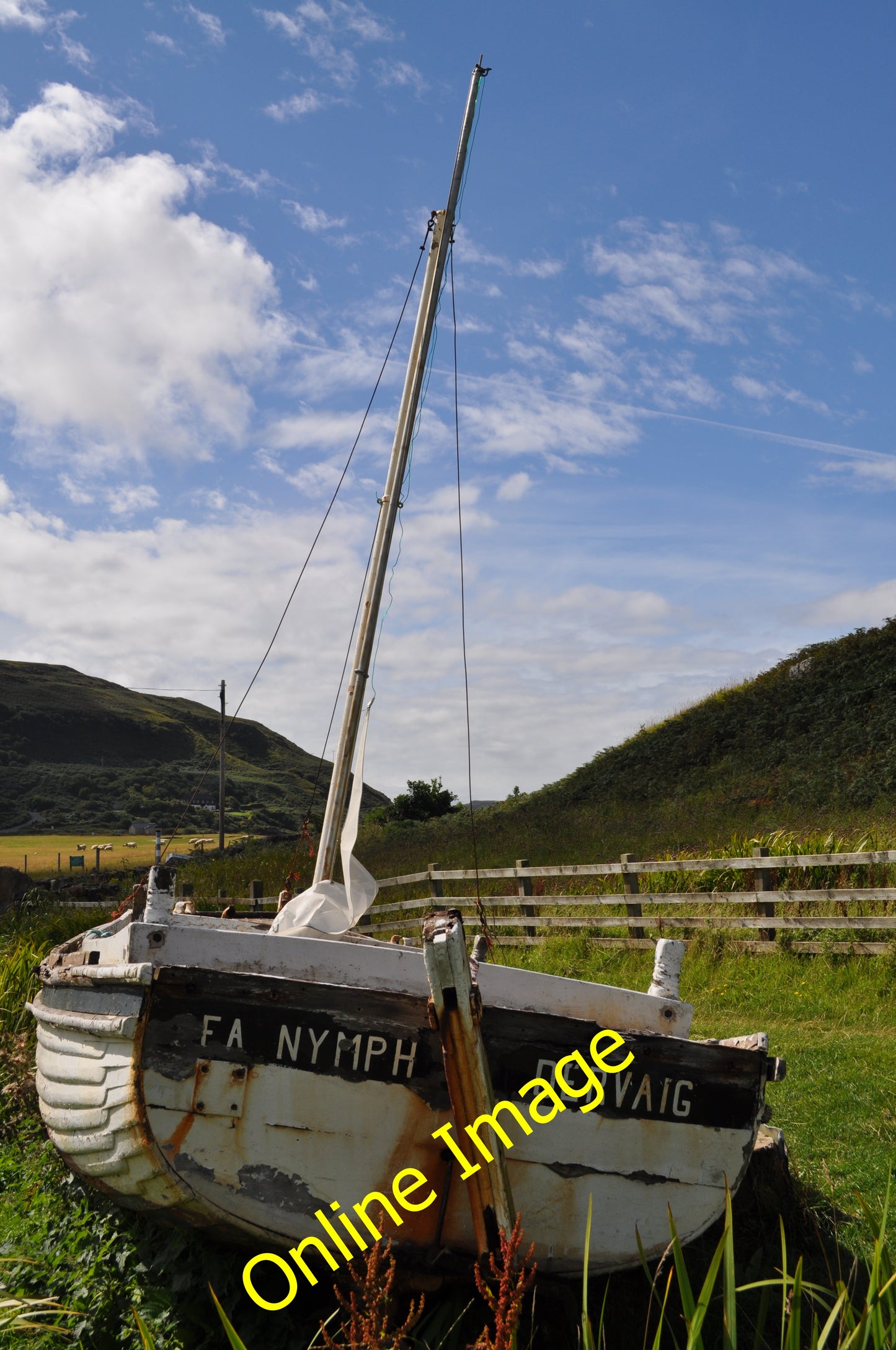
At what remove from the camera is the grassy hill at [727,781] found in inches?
909

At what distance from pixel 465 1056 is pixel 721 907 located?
8.82m

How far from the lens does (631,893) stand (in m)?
12.6

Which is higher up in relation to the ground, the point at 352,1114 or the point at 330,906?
the point at 330,906

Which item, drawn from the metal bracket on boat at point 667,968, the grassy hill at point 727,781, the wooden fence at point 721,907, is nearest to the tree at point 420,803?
the grassy hill at point 727,781

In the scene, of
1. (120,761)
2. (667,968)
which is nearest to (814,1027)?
(667,968)

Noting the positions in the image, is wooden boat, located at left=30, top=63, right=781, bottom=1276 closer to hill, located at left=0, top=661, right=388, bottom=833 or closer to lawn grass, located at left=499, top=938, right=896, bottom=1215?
lawn grass, located at left=499, top=938, right=896, bottom=1215

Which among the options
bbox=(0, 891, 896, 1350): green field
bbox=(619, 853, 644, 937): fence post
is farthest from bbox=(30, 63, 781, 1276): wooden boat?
bbox=(619, 853, 644, 937): fence post

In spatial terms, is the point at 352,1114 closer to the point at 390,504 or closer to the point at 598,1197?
the point at 598,1197

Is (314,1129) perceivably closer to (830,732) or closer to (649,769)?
(830,732)

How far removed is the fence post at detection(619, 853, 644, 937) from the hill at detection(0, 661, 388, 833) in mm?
75086

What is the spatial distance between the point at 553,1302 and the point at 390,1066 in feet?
4.79

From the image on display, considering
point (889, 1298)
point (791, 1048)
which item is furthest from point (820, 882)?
point (889, 1298)

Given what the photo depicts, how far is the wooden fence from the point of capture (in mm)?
10227

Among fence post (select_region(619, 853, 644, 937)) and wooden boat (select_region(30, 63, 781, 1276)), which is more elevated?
fence post (select_region(619, 853, 644, 937))
